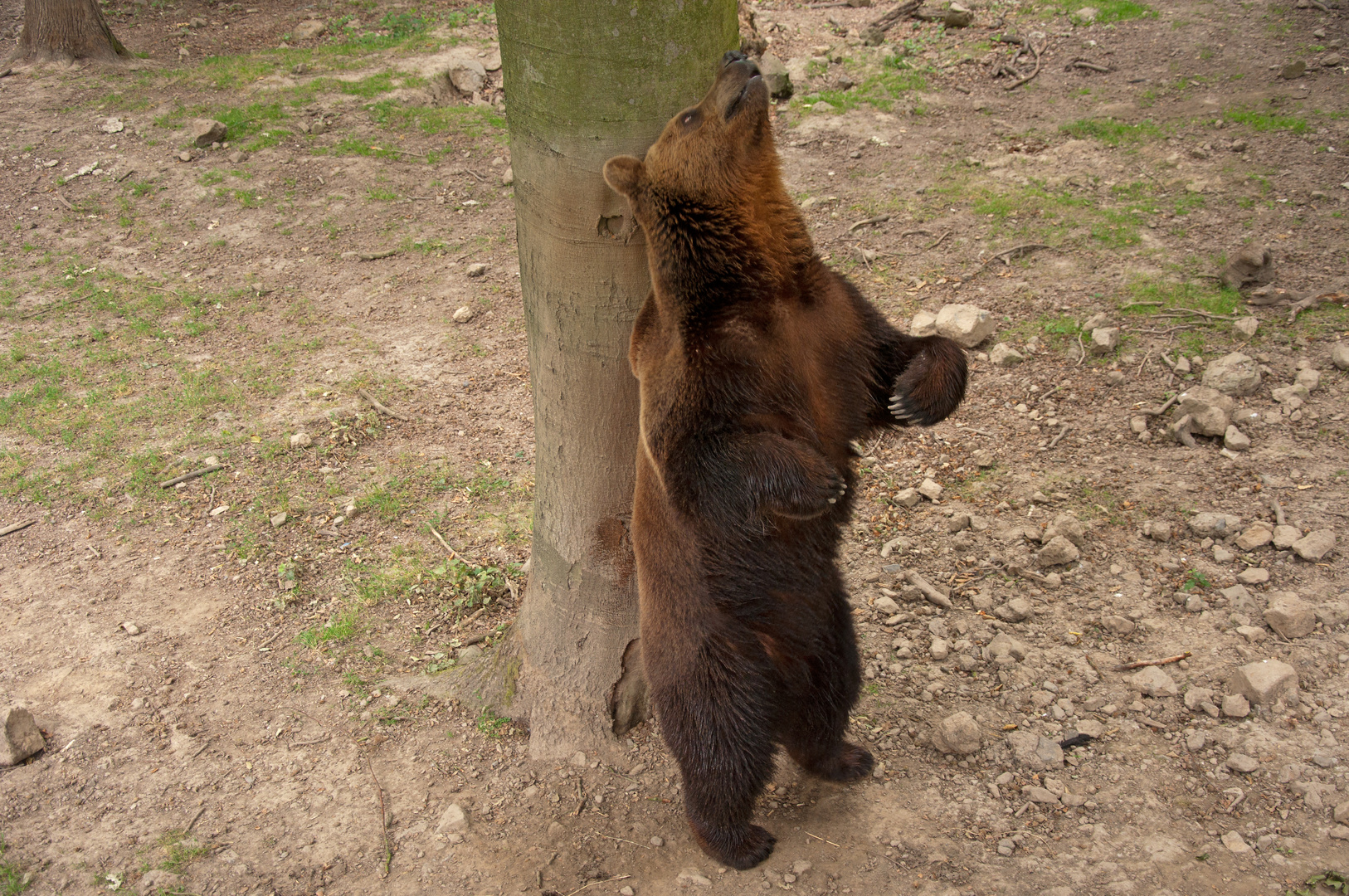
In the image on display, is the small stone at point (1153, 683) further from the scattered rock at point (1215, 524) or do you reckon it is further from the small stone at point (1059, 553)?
the scattered rock at point (1215, 524)

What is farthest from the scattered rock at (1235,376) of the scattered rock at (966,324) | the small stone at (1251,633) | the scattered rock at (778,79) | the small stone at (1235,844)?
the scattered rock at (778,79)

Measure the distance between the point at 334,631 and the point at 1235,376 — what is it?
4.90 m

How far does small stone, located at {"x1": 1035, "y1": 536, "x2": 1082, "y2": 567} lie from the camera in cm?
432

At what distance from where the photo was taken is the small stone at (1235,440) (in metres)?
4.67

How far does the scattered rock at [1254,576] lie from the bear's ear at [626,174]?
3163 millimetres

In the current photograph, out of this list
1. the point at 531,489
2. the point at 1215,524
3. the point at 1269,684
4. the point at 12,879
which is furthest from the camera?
the point at 531,489

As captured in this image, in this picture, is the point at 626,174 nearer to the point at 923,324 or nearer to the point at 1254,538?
the point at 1254,538

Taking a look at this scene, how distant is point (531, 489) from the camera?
5305 millimetres

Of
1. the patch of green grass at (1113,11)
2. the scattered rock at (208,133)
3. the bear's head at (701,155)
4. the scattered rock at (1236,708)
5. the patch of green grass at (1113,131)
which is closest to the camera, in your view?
the bear's head at (701,155)

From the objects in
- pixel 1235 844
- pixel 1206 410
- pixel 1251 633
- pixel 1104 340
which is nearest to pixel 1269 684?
pixel 1251 633

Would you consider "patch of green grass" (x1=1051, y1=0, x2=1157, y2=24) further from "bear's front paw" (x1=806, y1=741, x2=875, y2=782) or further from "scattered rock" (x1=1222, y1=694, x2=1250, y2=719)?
"bear's front paw" (x1=806, y1=741, x2=875, y2=782)

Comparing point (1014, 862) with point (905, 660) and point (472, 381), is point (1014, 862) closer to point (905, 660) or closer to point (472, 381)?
point (905, 660)

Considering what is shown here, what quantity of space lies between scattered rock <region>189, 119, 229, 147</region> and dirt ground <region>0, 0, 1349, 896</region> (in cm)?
25

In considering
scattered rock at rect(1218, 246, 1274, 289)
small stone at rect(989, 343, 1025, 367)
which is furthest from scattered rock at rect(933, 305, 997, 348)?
scattered rock at rect(1218, 246, 1274, 289)
